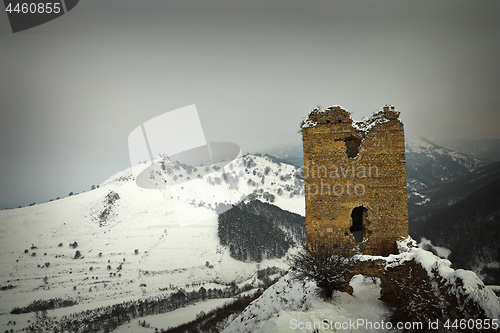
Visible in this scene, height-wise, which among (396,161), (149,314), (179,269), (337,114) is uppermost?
(337,114)

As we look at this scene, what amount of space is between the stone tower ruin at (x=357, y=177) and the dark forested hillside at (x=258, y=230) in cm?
7201

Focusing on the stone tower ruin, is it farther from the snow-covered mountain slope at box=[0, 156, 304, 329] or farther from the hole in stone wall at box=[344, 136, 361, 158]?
the snow-covered mountain slope at box=[0, 156, 304, 329]

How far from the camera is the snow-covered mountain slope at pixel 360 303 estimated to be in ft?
20.0

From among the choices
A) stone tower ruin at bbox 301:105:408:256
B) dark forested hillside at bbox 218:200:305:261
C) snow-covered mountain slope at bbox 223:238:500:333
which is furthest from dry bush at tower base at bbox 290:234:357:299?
dark forested hillside at bbox 218:200:305:261

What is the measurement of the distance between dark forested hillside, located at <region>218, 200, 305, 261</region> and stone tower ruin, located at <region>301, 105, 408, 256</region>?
72009 mm

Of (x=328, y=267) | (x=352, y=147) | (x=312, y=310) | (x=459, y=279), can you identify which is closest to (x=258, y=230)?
(x=352, y=147)

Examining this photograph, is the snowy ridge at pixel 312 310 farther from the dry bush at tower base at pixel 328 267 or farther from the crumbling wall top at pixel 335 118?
the crumbling wall top at pixel 335 118

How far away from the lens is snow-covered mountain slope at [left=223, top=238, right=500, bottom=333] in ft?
20.0

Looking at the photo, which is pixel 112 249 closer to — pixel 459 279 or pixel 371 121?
pixel 371 121

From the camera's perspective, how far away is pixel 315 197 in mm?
11688

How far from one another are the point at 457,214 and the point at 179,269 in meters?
90.9

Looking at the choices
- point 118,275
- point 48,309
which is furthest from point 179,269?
point 48,309

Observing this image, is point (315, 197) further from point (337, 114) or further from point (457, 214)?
point (457, 214)

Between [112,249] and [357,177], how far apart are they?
80.1 m
